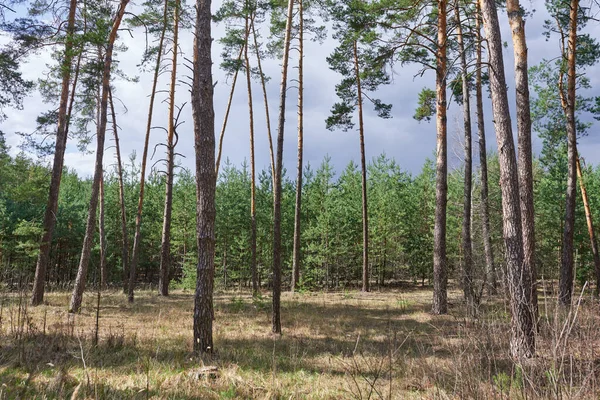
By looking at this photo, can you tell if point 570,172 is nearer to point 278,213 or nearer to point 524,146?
point 524,146

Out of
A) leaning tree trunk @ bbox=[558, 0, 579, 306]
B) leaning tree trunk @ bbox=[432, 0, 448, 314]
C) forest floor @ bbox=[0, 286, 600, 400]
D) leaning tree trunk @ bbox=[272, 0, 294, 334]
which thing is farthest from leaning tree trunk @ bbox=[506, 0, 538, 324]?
leaning tree trunk @ bbox=[558, 0, 579, 306]

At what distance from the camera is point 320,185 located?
31.7m

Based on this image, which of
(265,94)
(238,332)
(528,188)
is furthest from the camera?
(265,94)

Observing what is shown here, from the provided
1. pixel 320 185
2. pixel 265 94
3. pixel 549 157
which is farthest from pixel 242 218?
pixel 549 157

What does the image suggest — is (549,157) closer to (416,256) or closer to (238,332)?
(416,256)

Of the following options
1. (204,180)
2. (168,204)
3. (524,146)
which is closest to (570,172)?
Result: (524,146)

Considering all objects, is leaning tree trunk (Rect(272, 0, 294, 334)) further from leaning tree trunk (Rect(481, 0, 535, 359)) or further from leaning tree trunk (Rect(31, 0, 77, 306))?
leaning tree trunk (Rect(31, 0, 77, 306))

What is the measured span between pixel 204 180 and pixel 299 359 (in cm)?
353

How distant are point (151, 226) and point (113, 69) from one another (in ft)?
65.9

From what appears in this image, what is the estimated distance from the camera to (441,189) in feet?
37.1

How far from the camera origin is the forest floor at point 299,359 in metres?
2.93

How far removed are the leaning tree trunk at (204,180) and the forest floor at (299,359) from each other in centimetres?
67

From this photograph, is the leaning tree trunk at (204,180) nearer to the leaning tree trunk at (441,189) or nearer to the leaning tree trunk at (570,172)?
the leaning tree trunk at (441,189)

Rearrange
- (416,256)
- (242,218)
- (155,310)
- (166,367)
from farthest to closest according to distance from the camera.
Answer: (416,256) → (242,218) → (155,310) → (166,367)
